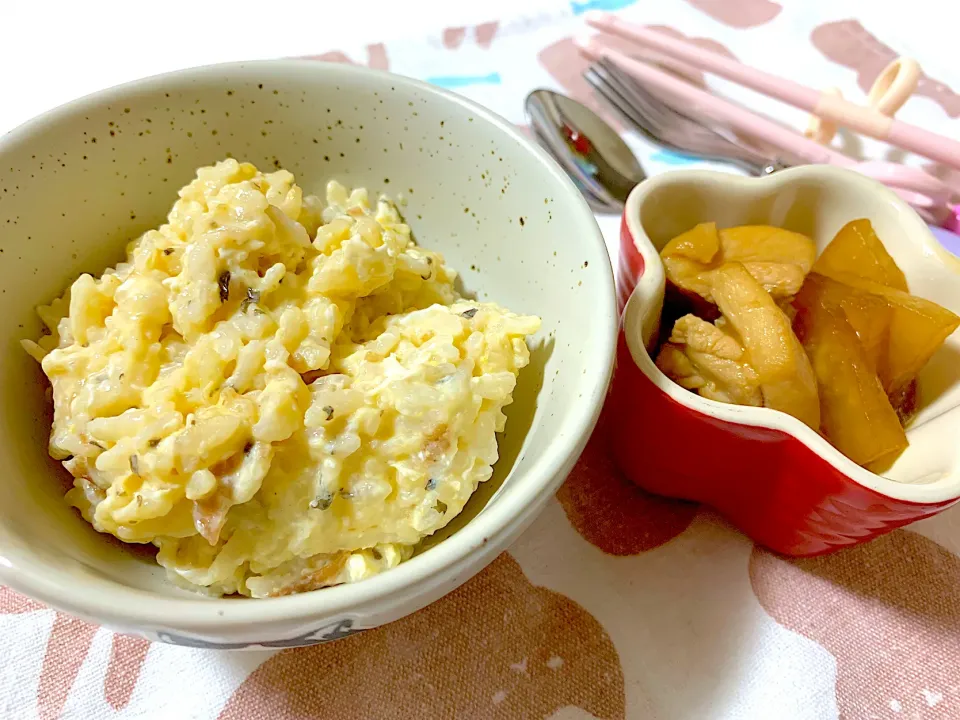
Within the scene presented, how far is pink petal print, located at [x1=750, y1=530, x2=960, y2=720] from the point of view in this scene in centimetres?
73

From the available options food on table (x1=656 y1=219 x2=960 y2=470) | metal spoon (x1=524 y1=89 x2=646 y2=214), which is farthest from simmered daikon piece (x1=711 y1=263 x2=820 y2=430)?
metal spoon (x1=524 y1=89 x2=646 y2=214)

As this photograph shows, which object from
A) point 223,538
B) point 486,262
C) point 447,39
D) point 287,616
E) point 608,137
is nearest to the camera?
point 287,616

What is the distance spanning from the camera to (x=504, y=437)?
0.75 m

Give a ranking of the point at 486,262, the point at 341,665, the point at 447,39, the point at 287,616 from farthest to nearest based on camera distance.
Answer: the point at 447,39 < the point at 486,262 < the point at 341,665 < the point at 287,616

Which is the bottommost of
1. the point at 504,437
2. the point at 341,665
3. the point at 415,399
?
the point at 341,665

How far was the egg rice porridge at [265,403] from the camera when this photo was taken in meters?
0.59

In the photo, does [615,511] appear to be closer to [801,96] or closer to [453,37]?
[801,96]

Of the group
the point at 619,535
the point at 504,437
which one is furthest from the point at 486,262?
the point at 619,535

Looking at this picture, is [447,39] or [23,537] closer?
[23,537]

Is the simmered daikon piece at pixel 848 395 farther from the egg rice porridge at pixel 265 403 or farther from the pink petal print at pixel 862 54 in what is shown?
the pink petal print at pixel 862 54

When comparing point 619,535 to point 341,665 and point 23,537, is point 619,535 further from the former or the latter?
point 23,537

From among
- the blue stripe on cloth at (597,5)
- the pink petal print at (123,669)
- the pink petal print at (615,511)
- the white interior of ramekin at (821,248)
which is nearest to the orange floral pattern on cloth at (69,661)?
the pink petal print at (123,669)

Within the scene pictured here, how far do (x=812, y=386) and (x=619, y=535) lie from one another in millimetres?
254

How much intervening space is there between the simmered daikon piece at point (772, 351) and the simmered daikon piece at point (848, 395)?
0.9 inches
